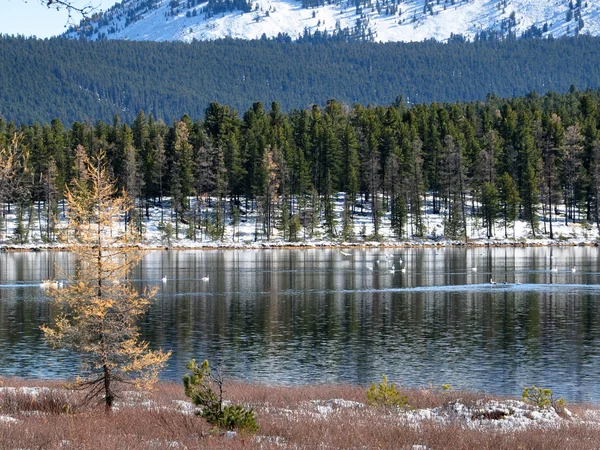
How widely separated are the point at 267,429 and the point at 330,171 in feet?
452

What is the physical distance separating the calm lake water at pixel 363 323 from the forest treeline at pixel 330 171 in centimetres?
4336

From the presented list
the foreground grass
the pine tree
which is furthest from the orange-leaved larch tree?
the pine tree

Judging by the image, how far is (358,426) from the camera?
19453 millimetres

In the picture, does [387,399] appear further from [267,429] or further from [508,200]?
[508,200]

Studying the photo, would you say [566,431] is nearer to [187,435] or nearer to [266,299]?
[187,435]

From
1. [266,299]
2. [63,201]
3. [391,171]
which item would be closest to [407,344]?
[266,299]

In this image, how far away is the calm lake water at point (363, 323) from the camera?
132ft

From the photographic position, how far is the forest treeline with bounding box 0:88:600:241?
145 m

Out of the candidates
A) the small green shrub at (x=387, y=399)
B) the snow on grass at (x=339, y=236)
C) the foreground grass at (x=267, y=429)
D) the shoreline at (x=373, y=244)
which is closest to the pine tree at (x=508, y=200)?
the snow on grass at (x=339, y=236)

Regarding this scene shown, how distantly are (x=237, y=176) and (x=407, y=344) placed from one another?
352 ft

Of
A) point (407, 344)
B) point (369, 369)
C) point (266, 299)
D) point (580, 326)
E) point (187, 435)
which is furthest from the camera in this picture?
point (266, 299)

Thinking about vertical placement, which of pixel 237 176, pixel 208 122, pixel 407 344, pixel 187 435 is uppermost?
pixel 208 122

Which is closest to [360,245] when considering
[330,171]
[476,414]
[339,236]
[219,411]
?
[339,236]

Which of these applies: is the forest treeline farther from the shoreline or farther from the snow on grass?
the shoreline
